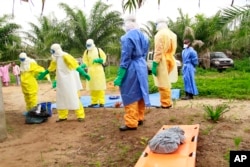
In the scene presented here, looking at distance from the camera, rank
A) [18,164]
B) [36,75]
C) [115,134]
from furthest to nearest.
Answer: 1. [36,75]
2. [115,134]
3. [18,164]

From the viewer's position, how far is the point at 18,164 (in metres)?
4.61

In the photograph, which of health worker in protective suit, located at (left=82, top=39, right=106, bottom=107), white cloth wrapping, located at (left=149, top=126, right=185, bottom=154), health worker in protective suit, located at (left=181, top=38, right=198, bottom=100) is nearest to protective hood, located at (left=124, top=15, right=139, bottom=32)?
white cloth wrapping, located at (left=149, top=126, right=185, bottom=154)

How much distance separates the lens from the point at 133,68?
5.71m

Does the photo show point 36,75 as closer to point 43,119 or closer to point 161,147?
point 43,119

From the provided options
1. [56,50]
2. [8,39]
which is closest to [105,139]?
[56,50]

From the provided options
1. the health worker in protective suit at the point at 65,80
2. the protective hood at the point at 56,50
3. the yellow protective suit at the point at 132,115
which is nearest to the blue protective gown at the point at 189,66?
the health worker in protective suit at the point at 65,80

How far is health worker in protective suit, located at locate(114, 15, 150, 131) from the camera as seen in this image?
565 cm

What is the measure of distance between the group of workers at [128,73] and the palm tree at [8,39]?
13.7m

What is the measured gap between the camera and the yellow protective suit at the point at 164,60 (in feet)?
23.9

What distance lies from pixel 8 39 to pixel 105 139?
56.4 feet

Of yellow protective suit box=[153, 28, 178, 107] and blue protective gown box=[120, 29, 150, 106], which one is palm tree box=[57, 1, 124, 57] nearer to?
yellow protective suit box=[153, 28, 178, 107]

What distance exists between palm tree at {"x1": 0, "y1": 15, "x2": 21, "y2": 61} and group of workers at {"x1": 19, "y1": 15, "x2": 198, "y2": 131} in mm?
13703

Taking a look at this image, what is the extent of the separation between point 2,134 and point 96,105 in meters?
3.05

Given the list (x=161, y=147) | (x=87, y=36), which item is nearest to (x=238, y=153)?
(x=161, y=147)
